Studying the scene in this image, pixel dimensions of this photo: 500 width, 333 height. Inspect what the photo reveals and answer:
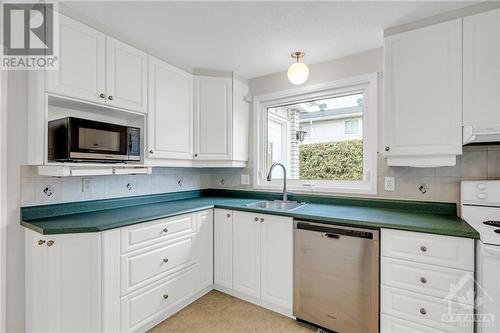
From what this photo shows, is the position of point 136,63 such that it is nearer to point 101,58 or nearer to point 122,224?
point 101,58

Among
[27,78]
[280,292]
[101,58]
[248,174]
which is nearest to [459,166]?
[280,292]

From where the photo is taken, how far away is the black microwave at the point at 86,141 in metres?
1.59

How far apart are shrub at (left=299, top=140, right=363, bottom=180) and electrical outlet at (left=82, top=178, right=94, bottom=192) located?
201 cm

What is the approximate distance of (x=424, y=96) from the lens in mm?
1733

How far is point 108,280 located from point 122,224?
0.36 meters

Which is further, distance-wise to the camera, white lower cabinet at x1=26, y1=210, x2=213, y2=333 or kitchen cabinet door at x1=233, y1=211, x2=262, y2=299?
kitchen cabinet door at x1=233, y1=211, x2=262, y2=299

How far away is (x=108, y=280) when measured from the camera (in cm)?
161

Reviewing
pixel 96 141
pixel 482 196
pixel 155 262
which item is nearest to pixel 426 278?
pixel 482 196

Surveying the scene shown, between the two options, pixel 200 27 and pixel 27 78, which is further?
pixel 200 27

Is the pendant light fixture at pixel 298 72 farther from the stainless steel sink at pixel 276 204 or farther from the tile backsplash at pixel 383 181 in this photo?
the stainless steel sink at pixel 276 204

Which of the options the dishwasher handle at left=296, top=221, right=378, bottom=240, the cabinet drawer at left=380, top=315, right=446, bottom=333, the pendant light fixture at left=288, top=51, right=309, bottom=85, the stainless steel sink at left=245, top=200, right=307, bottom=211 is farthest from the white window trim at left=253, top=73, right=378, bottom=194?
the cabinet drawer at left=380, top=315, right=446, bottom=333

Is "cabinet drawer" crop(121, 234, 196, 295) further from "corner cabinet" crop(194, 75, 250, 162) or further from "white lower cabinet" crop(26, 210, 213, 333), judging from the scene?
"corner cabinet" crop(194, 75, 250, 162)

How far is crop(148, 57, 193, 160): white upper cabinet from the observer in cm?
223

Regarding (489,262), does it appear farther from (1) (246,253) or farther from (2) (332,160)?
(1) (246,253)
